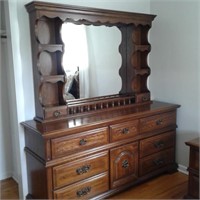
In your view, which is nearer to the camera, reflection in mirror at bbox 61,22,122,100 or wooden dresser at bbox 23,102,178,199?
wooden dresser at bbox 23,102,178,199

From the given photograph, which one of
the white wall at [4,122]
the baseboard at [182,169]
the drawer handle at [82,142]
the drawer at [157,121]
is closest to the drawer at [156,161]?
the baseboard at [182,169]

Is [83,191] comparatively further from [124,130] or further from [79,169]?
[124,130]

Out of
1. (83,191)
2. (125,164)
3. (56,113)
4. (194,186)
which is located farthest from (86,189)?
(194,186)

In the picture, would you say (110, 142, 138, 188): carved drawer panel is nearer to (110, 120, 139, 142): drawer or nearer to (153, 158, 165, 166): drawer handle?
(110, 120, 139, 142): drawer

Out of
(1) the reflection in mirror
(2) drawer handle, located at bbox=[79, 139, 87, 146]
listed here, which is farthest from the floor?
Result: (1) the reflection in mirror

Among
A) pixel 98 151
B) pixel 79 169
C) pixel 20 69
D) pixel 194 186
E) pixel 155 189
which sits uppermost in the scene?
pixel 20 69

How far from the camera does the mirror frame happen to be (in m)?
2.07

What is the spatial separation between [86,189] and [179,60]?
1.64m

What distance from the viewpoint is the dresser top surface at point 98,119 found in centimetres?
198

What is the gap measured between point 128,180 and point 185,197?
0.54m

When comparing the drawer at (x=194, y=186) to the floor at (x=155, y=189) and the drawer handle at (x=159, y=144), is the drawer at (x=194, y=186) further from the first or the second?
the drawer handle at (x=159, y=144)

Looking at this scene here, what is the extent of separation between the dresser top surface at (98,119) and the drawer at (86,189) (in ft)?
1.63

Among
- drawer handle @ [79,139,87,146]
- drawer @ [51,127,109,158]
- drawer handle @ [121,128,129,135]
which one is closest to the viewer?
drawer @ [51,127,109,158]

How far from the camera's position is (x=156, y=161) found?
262 cm
